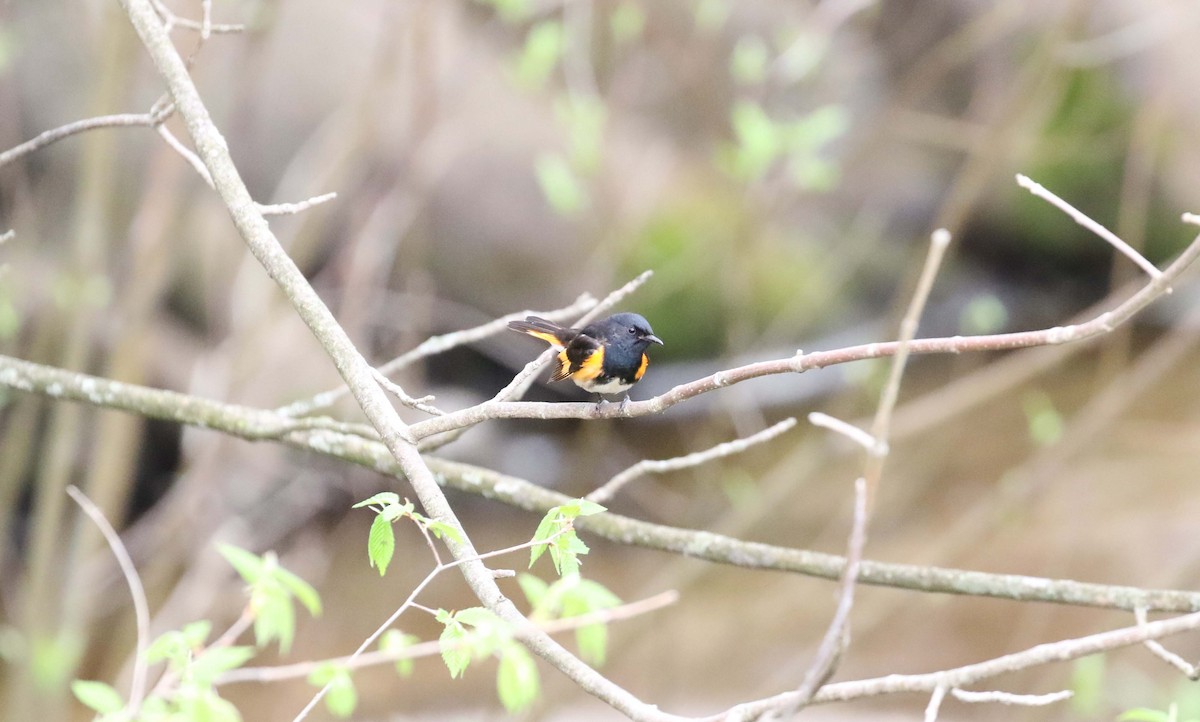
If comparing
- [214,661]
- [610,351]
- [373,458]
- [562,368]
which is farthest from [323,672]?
[562,368]

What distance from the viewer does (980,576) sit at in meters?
2.56

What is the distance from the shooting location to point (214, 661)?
1.58 metres

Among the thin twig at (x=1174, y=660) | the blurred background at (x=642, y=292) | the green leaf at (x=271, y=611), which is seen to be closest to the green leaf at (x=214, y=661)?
the green leaf at (x=271, y=611)

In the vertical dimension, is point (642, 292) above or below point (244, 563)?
above

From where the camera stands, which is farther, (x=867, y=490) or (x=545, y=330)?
(x=545, y=330)

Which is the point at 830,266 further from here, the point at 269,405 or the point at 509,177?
the point at 269,405

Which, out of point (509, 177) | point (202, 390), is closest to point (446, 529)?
point (202, 390)

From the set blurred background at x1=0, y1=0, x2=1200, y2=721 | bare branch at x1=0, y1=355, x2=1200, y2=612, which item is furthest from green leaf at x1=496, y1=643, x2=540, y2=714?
blurred background at x1=0, y1=0, x2=1200, y2=721

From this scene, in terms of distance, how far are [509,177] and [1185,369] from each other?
20.4ft

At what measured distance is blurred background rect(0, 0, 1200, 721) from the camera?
5238 millimetres

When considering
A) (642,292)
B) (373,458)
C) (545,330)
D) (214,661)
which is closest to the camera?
(214,661)

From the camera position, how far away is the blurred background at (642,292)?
5.24 metres

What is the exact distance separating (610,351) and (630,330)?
0.11 meters

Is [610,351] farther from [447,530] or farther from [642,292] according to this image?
[642,292]
